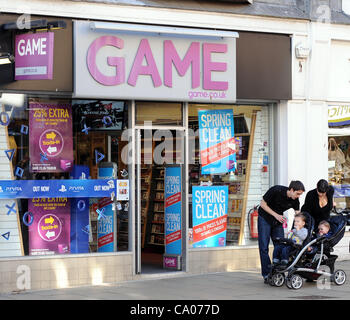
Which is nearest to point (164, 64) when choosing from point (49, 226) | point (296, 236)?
point (49, 226)

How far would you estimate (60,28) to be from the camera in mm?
11367

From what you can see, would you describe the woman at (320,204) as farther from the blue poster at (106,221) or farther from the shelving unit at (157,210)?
the shelving unit at (157,210)

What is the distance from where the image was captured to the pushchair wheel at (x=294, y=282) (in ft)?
35.7

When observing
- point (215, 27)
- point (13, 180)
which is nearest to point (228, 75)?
point (215, 27)

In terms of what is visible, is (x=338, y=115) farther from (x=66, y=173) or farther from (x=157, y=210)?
(x=66, y=173)

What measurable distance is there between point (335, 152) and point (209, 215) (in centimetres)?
310

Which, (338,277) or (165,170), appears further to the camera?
→ (165,170)

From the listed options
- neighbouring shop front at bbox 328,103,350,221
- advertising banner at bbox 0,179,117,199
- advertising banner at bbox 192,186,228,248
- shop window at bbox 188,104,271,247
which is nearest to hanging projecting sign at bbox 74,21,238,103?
shop window at bbox 188,104,271,247

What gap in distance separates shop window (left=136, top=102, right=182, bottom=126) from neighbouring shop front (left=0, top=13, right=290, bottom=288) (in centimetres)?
2

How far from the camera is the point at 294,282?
1092cm

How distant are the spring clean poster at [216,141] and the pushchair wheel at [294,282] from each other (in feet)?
A: 10.2

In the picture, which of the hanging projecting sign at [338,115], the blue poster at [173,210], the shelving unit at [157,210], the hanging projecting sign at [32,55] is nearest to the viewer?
the hanging projecting sign at [32,55]

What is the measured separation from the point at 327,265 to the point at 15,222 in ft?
16.3

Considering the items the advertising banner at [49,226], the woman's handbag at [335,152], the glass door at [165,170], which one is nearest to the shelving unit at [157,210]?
the glass door at [165,170]
